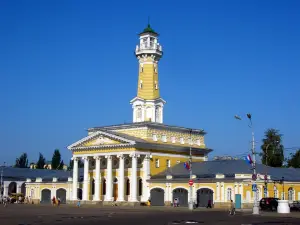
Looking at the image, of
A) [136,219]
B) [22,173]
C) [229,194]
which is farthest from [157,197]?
[22,173]

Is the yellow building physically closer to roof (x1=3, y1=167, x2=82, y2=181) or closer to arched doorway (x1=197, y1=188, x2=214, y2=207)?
arched doorway (x1=197, y1=188, x2=214, y2=207)

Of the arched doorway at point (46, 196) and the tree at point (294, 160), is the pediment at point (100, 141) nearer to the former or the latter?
the arched doorway at point (46, 196)

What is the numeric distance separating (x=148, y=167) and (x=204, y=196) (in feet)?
37.8

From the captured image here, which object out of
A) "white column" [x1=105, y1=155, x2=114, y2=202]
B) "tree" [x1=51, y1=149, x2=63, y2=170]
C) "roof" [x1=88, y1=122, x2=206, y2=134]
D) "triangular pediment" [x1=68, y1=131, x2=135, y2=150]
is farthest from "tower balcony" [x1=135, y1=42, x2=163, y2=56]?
"tree" [x1=51, y1=149, x2=63, y2=170]

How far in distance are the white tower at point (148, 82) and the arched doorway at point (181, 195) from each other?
15.9 meters

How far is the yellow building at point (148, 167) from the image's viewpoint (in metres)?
71.4

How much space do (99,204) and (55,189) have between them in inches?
580

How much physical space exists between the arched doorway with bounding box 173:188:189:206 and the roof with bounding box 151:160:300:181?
1.92m

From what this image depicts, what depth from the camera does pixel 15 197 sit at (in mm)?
96062

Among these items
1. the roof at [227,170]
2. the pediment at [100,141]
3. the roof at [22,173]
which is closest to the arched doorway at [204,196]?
the roof at [227,170]

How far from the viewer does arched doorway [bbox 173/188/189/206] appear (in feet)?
243

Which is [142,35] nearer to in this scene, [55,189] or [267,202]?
[55,189]

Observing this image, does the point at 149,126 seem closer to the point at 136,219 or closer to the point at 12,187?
the point at 12,187

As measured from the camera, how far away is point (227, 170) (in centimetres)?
7388
